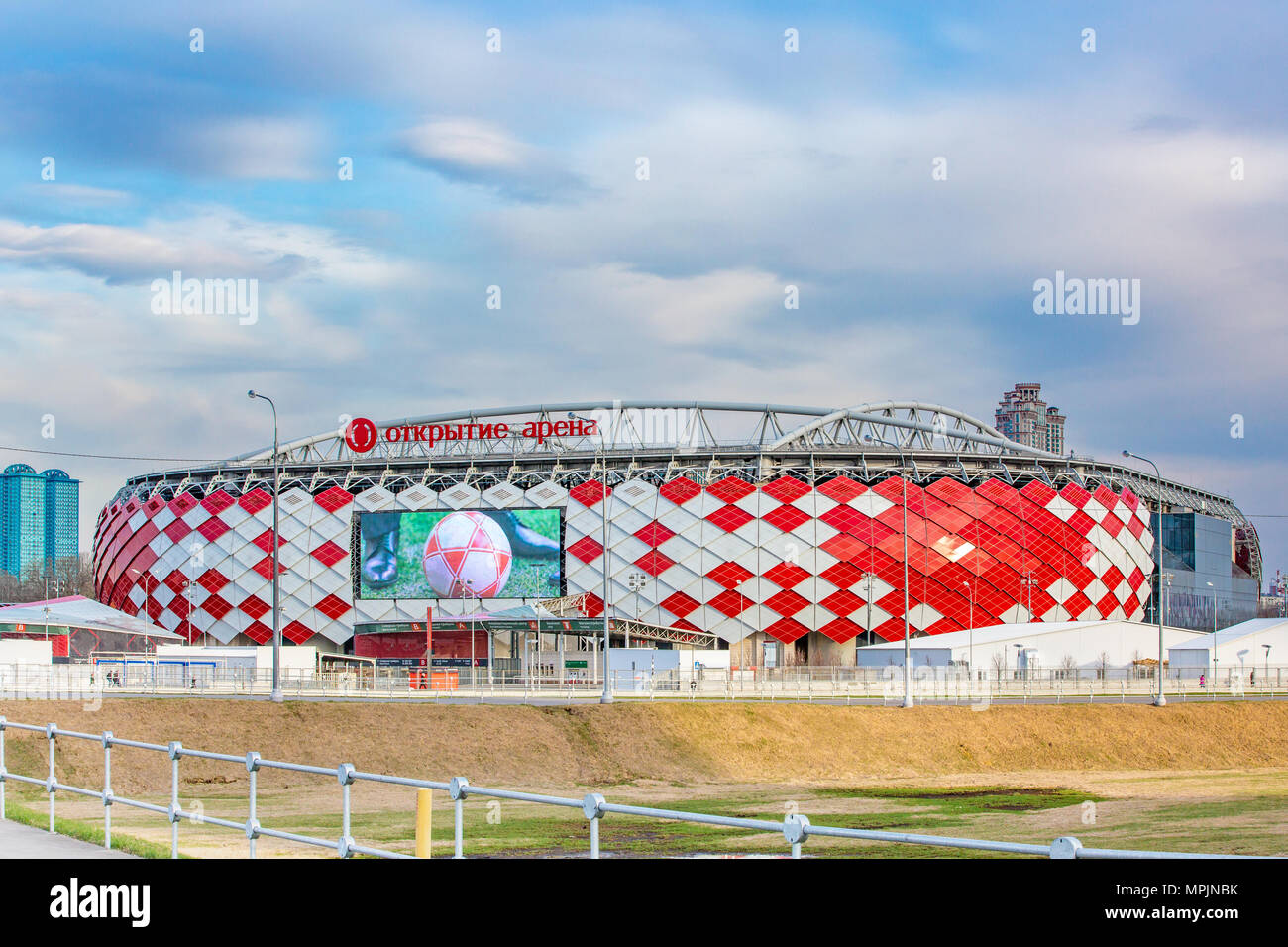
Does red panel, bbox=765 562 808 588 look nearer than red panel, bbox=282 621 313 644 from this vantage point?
Yes

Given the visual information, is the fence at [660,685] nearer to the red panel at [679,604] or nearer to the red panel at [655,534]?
the red panel at [679,604]

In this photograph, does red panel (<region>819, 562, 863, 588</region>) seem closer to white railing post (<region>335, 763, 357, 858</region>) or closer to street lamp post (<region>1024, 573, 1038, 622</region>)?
street lamp post (<region>1024, 573, 1038, 622</region>)

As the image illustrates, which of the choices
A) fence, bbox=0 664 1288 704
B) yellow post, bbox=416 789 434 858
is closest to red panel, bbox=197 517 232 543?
fence, bbox=0 664 1288 704

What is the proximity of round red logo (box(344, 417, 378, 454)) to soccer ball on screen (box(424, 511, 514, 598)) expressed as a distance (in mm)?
9026

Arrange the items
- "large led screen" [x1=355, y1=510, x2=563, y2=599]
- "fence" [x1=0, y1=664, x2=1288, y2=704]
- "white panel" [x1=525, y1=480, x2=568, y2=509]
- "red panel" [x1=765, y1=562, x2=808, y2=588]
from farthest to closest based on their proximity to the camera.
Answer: "white panel" [x1=525, y1=480, x2=568, y2=509] → "large led screen" [x1=355, y1=510, x2=563, y2=599] → "red panel" [x1=765, y1=562, x2=808, y2=588] → "fence" [x1=0, y1=664, x2=1288, y2=704]

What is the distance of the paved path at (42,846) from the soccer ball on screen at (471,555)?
321 ft

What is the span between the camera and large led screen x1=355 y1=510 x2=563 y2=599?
116 meters

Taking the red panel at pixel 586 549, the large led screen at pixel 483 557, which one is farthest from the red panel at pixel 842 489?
the large led screen at pixel 483 557

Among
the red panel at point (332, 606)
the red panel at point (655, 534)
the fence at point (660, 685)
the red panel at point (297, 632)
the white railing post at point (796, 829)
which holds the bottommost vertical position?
the red panel at point (297, 632)

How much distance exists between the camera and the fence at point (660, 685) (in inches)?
2124

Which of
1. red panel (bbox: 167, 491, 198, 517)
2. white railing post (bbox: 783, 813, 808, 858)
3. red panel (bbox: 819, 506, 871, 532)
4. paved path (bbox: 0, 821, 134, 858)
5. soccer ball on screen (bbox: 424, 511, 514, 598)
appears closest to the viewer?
white railing post (bbox: 783, 813, 808, 858)

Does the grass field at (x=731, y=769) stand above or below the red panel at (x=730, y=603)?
below

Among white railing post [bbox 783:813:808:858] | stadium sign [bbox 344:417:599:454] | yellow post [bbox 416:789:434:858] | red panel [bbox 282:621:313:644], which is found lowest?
red panel [bbox 282:621:313:644]

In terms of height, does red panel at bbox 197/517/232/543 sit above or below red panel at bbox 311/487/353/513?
below
